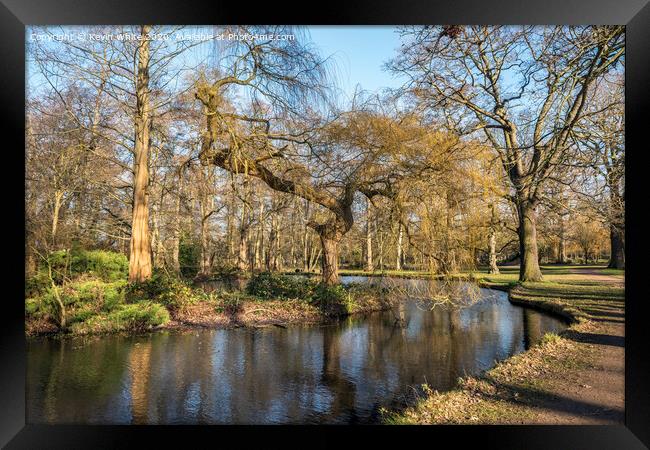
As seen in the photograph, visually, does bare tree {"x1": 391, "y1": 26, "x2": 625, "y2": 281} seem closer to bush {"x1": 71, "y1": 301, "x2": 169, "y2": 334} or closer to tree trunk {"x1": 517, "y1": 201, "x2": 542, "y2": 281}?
tree trunk {"x1": 517, "y1": 201, "x2": 542, "y2": 281}

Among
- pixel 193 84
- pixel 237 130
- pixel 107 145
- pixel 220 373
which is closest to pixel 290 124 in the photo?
pixel 237 130

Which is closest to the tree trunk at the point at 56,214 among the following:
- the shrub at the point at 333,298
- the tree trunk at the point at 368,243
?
the tree trunk at the point at 368,243

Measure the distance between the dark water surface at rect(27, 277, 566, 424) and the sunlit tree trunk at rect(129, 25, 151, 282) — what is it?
3.22ft

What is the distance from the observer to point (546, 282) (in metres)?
5.31

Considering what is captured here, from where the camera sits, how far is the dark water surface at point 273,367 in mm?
3613

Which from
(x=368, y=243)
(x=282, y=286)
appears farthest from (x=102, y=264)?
(x=368, y=243)

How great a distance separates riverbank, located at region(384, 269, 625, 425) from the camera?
10.8 ft

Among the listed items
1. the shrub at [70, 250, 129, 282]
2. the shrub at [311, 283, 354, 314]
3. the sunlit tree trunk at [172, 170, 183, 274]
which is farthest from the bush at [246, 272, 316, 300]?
the shrub at [70, 250, 129, 282]

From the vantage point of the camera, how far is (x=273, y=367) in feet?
14.9

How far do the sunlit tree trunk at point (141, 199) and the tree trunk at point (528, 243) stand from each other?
5080mm

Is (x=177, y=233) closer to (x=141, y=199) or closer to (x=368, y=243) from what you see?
(x=141, y=199)

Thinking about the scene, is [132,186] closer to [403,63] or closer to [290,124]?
[290,124]

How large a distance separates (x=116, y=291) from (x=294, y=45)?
13.1 feet
